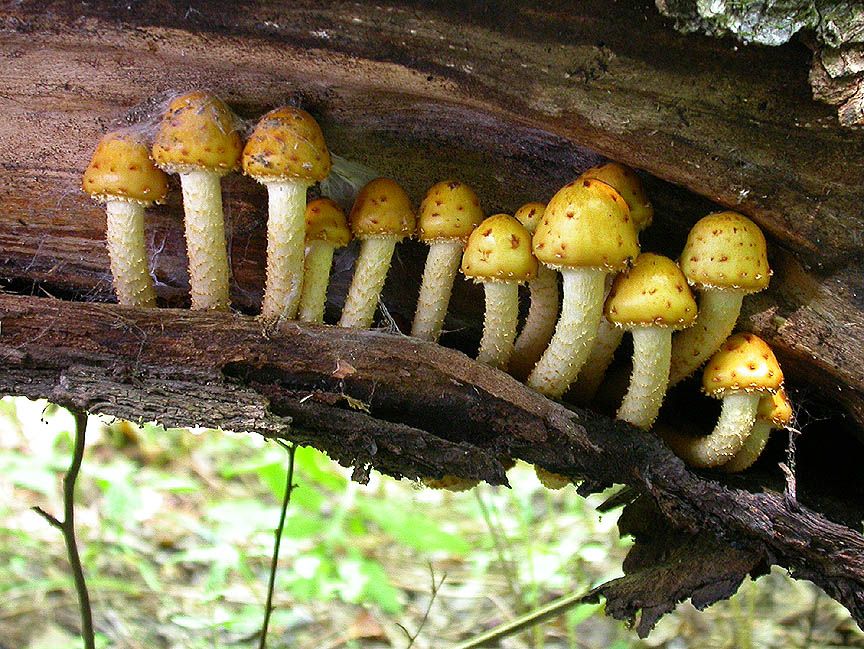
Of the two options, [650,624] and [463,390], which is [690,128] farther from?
[650,624]

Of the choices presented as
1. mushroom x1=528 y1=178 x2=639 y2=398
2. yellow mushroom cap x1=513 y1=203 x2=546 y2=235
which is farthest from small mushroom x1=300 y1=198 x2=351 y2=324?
mushroom x1=528 y1=178 x2=639 y2=398

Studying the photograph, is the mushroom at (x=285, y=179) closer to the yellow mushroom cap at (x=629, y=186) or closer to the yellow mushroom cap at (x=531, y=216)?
the yellow mushroom cap at (x=531, y=216)

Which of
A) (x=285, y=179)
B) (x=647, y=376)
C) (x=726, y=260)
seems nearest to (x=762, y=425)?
(x=647, y=376)

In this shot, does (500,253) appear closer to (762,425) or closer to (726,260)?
(726,260)

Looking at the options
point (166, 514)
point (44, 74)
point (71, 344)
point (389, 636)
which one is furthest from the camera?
point (166, 514)

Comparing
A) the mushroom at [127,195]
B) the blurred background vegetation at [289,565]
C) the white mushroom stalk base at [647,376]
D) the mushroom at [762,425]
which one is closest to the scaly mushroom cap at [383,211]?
the mushroom at [127,195]

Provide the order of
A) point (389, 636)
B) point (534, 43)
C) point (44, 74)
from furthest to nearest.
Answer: point (389, 636) → point (44, 74) → point (534, 43)

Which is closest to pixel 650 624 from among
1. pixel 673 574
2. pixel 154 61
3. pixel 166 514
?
pixel 673 574
